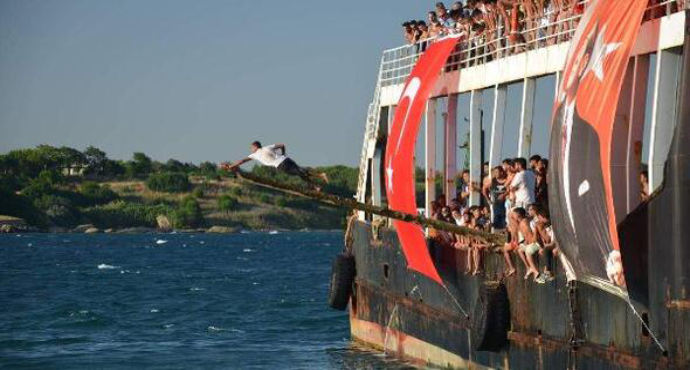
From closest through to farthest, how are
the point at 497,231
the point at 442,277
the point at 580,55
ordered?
the point at 580,55, the point at 497,231, the point at 442,277

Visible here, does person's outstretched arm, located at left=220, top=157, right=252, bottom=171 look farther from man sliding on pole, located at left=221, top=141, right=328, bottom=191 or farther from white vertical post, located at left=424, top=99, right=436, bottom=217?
white vertical post, located at left=424, top=99, right=436, bottom=217

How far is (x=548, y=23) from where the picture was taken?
2125cm

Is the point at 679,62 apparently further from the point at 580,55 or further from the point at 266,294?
the point at 266,294

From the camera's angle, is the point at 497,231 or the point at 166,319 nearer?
the point at 497,231

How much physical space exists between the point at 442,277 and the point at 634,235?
275 inches

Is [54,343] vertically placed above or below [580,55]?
below

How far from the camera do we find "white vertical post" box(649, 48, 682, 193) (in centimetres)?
1591

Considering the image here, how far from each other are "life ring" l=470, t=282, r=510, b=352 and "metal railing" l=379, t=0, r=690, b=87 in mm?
3192

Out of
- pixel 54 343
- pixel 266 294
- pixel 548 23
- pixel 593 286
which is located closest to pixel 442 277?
pixel 548 23

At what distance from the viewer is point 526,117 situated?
70.2 feet

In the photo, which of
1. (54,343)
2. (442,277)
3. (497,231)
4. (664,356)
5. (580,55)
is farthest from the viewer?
(54,343)

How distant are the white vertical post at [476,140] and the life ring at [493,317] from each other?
4.29 m

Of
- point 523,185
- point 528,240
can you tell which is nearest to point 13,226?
point 523,185

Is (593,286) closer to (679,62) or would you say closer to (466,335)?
(679,62)
